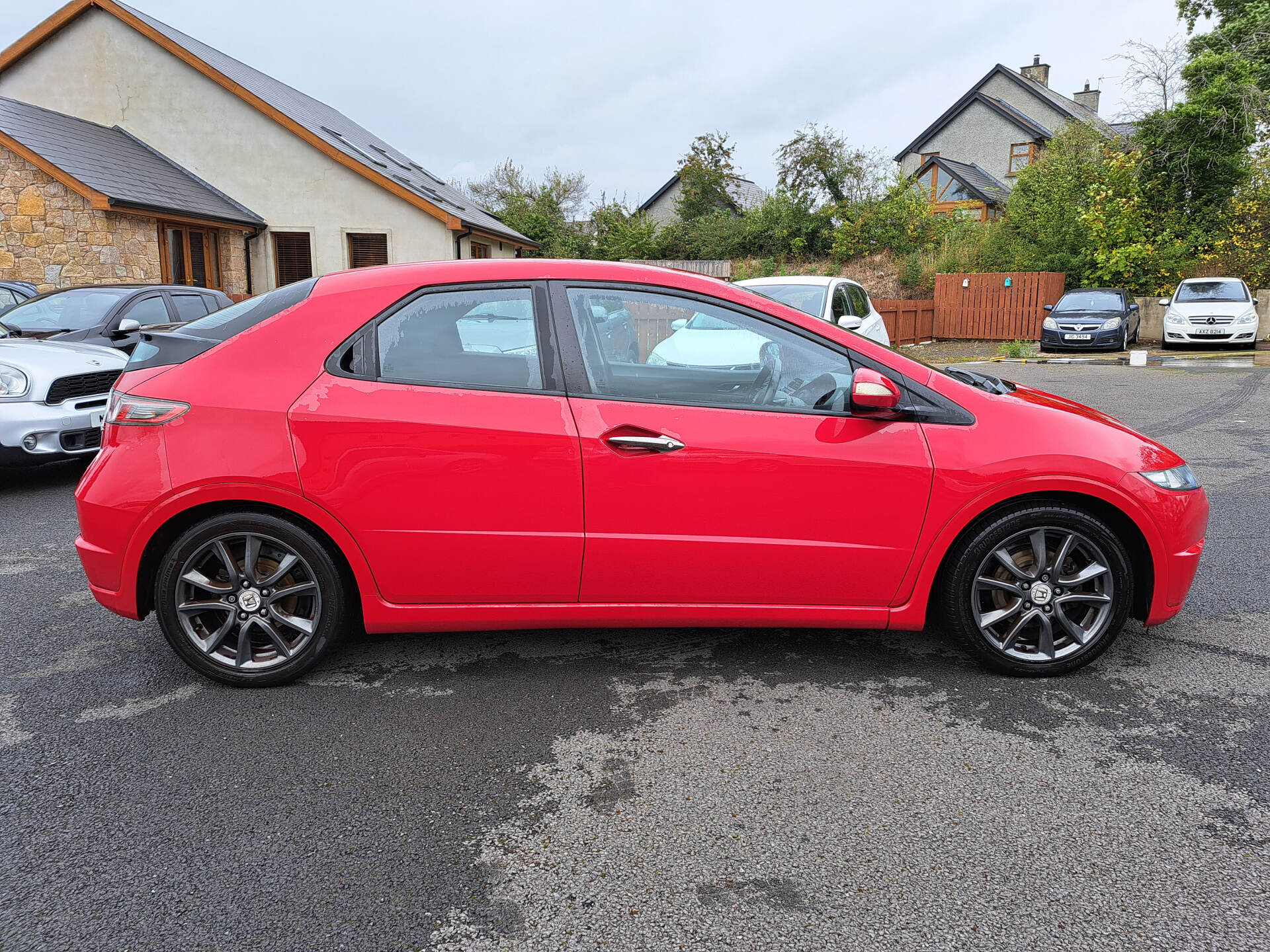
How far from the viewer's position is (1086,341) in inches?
776

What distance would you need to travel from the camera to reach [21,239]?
16.7 m

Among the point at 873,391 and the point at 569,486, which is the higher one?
the point at 873,391

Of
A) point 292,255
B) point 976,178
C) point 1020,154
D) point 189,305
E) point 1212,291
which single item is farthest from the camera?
point 1020,154

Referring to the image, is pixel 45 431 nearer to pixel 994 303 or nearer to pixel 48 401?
pixel 48 401

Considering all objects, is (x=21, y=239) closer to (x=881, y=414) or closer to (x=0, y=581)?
(x=0, y=581)

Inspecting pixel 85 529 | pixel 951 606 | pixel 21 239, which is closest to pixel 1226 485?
pixel 951 606

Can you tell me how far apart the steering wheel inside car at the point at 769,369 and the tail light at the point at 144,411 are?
2.18 metres

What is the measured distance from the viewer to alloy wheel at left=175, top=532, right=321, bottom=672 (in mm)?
3338

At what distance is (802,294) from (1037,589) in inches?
249

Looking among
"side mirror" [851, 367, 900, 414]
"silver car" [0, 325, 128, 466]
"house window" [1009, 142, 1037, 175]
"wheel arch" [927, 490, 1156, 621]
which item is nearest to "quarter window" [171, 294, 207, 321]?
"silver car" [0, 325, 128, 466]

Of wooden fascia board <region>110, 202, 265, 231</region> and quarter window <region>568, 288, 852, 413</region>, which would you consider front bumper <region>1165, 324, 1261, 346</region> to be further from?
wooden fascia board <region>110, 202, 265, 231</region>

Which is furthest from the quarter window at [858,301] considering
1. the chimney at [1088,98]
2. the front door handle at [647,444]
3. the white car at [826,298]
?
the chimney at [1088,98]

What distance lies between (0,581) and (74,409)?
2.57 metres

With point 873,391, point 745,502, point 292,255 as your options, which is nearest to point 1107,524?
point 873,391
